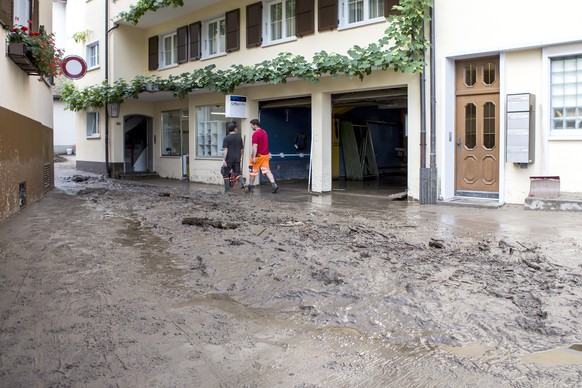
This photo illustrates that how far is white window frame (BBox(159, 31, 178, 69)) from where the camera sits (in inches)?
812

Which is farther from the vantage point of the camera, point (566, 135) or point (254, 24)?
point (254, 24)

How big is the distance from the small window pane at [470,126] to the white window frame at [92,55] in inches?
633

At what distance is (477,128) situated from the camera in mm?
11914

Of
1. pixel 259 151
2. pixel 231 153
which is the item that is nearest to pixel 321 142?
pixel 259 151

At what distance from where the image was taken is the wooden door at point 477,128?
11.7 metres

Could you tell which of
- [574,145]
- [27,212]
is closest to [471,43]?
[574,145]

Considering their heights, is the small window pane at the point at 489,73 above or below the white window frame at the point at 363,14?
below

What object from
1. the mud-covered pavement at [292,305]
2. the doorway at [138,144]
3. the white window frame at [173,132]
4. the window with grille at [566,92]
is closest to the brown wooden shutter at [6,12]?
the mud-covered pavement at [292,305]

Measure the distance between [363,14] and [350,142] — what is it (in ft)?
22.2

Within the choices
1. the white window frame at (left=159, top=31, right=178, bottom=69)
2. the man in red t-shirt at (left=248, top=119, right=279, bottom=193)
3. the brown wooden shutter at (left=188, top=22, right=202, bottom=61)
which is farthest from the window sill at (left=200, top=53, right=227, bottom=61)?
the man in red t-shirt at (left=248, top=119, right=279, bottom=193)

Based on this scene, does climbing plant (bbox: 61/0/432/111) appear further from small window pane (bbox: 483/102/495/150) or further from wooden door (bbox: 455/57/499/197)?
small window pane (bbox: 483/102/495/150)

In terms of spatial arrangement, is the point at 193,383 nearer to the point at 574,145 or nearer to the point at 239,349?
the point at 239,349

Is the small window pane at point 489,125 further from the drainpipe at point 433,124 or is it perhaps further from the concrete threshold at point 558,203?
the concrete threshold at point 558,203

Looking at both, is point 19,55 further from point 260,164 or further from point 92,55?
point 92,55
